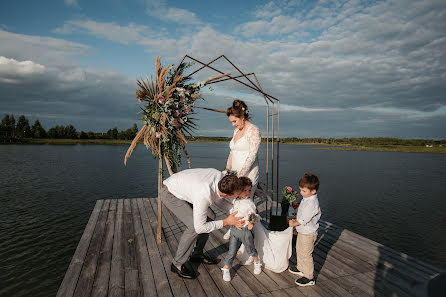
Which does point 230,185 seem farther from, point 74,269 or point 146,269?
point 74,269

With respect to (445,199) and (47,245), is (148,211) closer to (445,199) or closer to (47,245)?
(47,245)

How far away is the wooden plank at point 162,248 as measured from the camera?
3.07 meters

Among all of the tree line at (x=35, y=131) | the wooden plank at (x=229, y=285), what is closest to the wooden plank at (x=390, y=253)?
the wooden plank at (x=229, y=285)

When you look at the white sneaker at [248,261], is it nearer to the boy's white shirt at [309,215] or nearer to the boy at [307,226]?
the boy at [307,226]

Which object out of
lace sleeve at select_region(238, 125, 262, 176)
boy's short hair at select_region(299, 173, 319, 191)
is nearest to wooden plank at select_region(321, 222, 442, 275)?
boy's short hair at select_region(299, 173, 319, 191)

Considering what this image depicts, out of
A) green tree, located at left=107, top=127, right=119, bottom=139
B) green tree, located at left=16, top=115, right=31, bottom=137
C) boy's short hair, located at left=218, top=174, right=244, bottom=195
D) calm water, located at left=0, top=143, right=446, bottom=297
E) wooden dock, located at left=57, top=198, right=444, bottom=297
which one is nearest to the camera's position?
boy's short hair, located at left=218, top=174, right=244, bottom=195

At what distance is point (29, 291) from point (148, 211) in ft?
8.87

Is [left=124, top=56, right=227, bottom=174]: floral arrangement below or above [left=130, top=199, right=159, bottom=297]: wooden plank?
above

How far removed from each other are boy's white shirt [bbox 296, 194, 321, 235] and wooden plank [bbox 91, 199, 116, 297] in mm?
2536

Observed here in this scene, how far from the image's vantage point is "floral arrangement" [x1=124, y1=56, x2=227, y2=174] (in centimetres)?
410

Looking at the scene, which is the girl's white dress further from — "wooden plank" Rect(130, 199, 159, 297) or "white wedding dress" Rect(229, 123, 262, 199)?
"wooden plank" Rect(130, 199, 159, 297)

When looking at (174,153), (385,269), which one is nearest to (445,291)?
(385,269)

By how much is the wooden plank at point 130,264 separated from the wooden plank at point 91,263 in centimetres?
41

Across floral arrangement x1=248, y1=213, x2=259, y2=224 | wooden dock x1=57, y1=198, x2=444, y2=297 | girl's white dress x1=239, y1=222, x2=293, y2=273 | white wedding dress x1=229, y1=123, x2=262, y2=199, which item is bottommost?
wooden dock x1=57, y1=198, x2=444, y2=297
